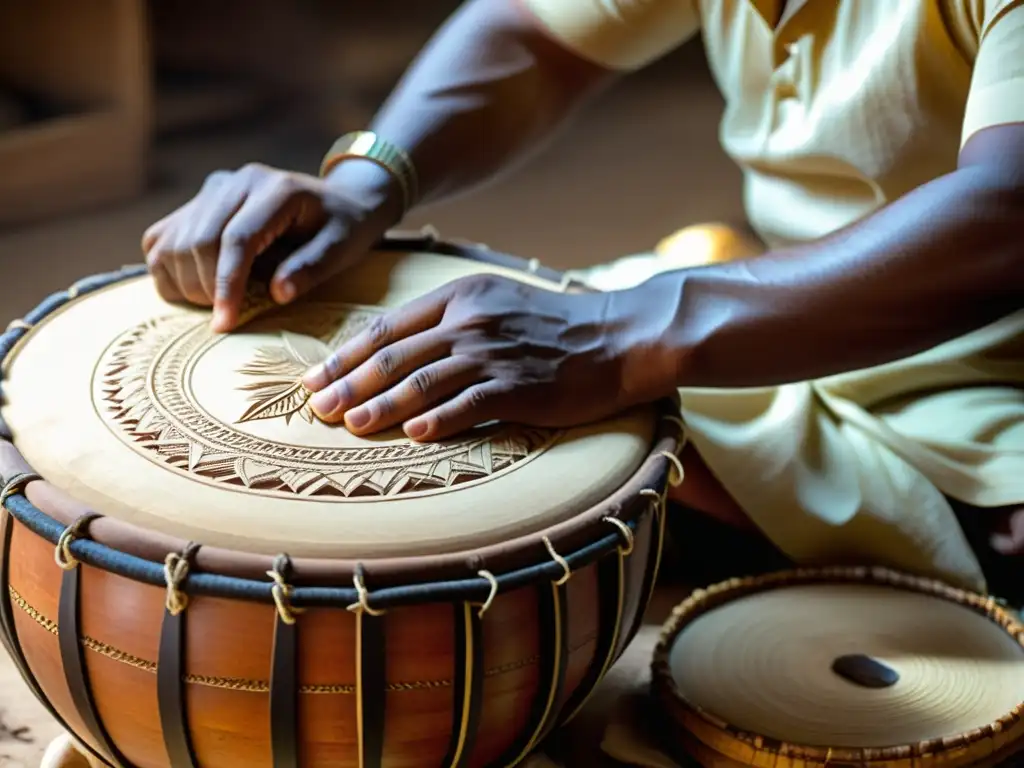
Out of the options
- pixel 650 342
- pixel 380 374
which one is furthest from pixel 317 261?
pixel 650 342

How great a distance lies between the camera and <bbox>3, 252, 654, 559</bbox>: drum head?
89 cm

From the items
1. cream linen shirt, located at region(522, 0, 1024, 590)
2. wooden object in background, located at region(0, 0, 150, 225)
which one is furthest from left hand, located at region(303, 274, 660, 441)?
wooden object in background, located at region(0, 0, 150, 225)

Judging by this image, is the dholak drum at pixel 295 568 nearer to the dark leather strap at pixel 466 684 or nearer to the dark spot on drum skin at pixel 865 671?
the dark leather strap at pixel 466 684

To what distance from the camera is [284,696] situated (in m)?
0.90

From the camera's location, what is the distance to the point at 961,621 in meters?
1.32

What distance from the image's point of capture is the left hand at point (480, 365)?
1008 mm

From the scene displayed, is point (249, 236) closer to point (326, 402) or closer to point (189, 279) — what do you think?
point (189, 279)

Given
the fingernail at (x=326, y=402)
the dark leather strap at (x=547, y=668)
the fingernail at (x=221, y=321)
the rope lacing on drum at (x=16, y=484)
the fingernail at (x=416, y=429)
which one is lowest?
the dark leather strap at (x=547, y=668)

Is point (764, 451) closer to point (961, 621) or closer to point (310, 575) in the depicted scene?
point (961, 621)

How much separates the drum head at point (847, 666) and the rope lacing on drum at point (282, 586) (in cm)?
49

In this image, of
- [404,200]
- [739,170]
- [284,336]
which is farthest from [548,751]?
[739,170]

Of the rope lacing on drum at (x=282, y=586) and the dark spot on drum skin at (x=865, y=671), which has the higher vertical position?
the rope lacing on drum at (x=282, y=586)

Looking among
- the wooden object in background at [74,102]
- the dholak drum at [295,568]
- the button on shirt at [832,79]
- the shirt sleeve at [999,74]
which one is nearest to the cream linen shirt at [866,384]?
the button on shirt at [832,79]

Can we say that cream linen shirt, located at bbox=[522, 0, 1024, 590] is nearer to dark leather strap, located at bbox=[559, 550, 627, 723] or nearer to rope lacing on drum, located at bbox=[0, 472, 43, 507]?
dark leather strap, located at bbox=[559, 550, 627, 723]
